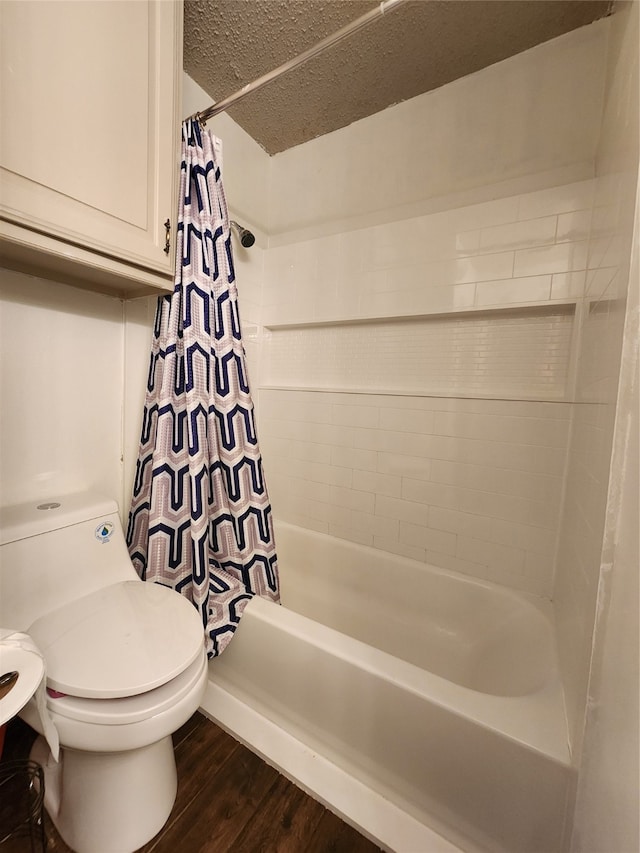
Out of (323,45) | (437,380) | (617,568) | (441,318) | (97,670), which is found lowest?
(97,670)

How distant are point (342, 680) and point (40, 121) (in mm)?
1589

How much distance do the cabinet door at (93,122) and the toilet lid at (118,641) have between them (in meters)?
0.99

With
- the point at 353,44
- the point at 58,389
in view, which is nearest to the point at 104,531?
the point at 58,389

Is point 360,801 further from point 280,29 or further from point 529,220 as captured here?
point 280,29

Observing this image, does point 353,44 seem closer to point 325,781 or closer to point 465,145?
point 465,145

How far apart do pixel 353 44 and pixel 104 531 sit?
1.95 meters

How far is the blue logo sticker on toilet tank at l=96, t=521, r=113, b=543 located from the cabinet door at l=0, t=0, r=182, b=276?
0.82 m

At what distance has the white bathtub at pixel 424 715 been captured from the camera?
31.0 inches

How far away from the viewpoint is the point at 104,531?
3.73 ft

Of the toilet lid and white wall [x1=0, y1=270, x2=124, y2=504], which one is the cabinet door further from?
the toilet lid

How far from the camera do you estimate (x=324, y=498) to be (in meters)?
1.82

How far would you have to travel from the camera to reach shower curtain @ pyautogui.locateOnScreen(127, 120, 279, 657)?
1.24 m

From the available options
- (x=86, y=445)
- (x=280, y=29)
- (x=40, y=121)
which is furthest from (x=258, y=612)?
(x=280, y=29)

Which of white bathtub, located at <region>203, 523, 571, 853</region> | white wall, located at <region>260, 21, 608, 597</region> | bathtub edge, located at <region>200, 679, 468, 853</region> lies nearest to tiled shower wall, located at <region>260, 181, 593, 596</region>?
white wall, located at <region>260, 21, 608, 597</region>
